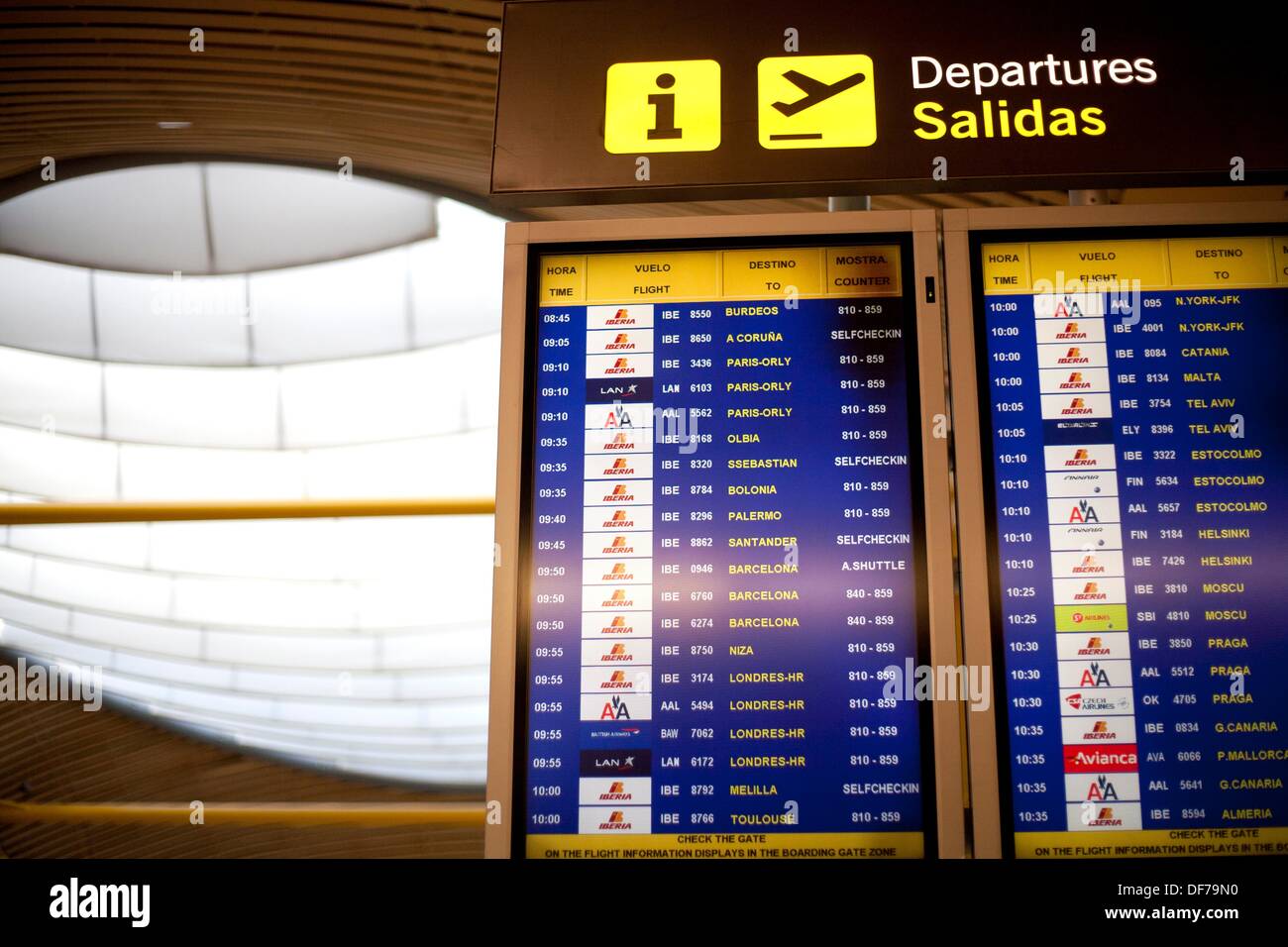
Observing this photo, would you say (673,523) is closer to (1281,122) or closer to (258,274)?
(1281,122)

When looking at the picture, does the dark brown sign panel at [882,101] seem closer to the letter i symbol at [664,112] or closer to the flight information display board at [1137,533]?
the letter i symbol at [664,112]

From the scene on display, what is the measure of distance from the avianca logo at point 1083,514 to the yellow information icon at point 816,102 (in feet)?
2.38

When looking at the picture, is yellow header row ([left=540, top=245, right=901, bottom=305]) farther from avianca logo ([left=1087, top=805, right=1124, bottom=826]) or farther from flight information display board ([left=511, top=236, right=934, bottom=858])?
avianca logo ([left=1087, top=805, right=1124, bottom=826])

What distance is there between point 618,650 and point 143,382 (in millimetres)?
13626

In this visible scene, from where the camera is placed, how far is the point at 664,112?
6.00ft

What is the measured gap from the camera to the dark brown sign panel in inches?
69.6

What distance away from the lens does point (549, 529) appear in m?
1.73

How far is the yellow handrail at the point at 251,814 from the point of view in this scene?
1930mm

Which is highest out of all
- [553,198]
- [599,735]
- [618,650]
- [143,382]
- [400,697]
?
[143,382]
